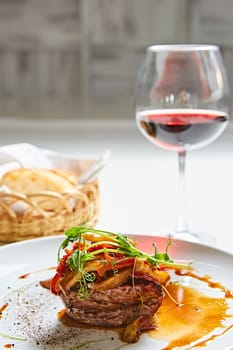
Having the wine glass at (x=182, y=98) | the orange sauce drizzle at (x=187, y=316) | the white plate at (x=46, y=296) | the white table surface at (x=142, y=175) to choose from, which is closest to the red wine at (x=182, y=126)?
the wine glass at (x=182, y=98)

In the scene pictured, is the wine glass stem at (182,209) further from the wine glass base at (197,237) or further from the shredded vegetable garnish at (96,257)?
the shredded vegetable garnish at (96,257)

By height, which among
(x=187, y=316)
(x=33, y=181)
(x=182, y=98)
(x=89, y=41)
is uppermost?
(x=89, y=41)

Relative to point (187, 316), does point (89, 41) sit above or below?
above

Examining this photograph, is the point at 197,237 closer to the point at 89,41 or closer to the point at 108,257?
the point at 108,257

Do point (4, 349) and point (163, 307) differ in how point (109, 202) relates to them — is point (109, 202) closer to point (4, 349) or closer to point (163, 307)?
point (163, 307)

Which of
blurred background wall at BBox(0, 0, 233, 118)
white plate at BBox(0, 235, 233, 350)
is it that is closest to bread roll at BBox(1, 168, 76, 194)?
white plate at BBox(0, 235, 233, 350)

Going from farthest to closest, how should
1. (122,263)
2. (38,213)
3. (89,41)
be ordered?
(89,41) → (38,213) → (122,263)

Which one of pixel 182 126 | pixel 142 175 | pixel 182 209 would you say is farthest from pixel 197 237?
pixel 142 175
